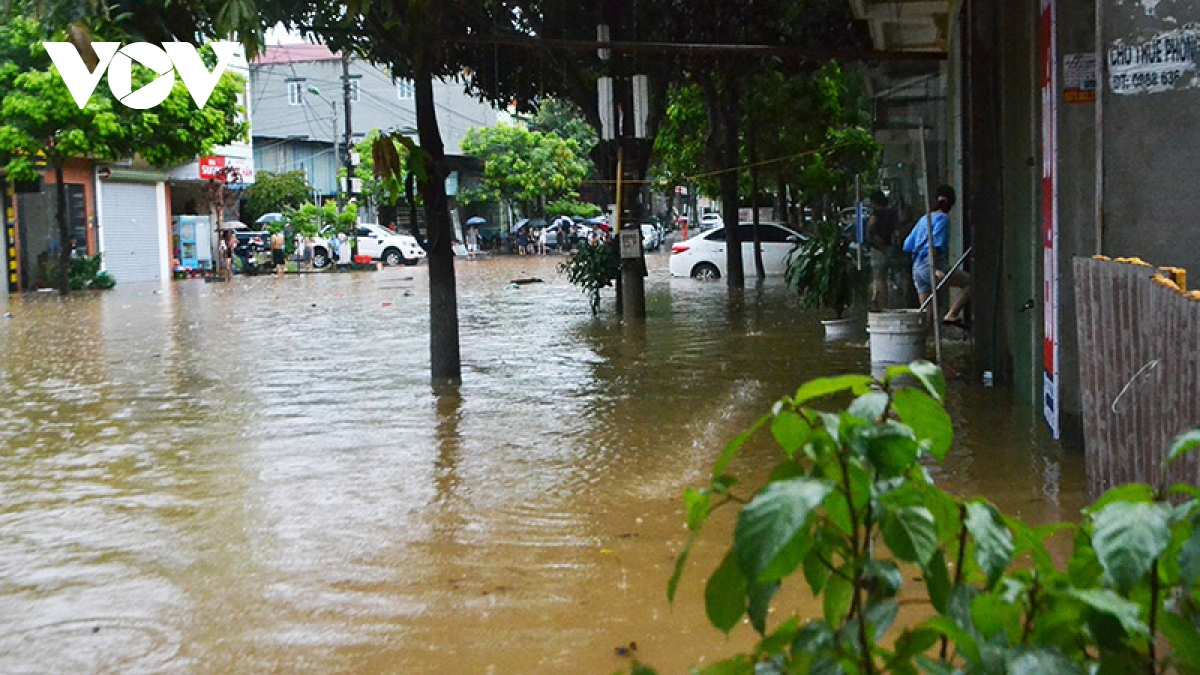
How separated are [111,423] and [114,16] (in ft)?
10.4

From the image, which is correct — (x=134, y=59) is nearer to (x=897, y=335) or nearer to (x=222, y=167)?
(x=897, y=335)

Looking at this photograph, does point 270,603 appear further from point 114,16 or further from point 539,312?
point 539,312

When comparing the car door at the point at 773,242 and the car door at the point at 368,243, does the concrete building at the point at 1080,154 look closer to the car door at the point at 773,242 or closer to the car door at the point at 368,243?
the car door at the point at 773,242

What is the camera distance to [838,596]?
6.90 feet

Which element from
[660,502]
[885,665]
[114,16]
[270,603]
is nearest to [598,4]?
[114,16]

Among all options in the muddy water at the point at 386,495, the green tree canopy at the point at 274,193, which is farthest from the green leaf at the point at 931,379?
the green tree canopy at the point at 274,193

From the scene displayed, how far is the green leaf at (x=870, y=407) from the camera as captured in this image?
206cm

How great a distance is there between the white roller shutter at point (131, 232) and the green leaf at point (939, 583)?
132 feet

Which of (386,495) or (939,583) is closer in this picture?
(939,583)

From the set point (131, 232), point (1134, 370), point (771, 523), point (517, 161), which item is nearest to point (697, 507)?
point (771, 523)

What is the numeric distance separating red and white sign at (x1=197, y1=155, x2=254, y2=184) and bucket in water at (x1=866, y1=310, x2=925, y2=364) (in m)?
33.4

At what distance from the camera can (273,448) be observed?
374 inches

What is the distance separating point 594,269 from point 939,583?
60.2 feet

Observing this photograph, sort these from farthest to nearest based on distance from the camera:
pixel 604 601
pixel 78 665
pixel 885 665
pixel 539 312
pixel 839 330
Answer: pixel 539 312, pixel 839 330, pixel 604 601, pixel 78 665, pixel 885 665
